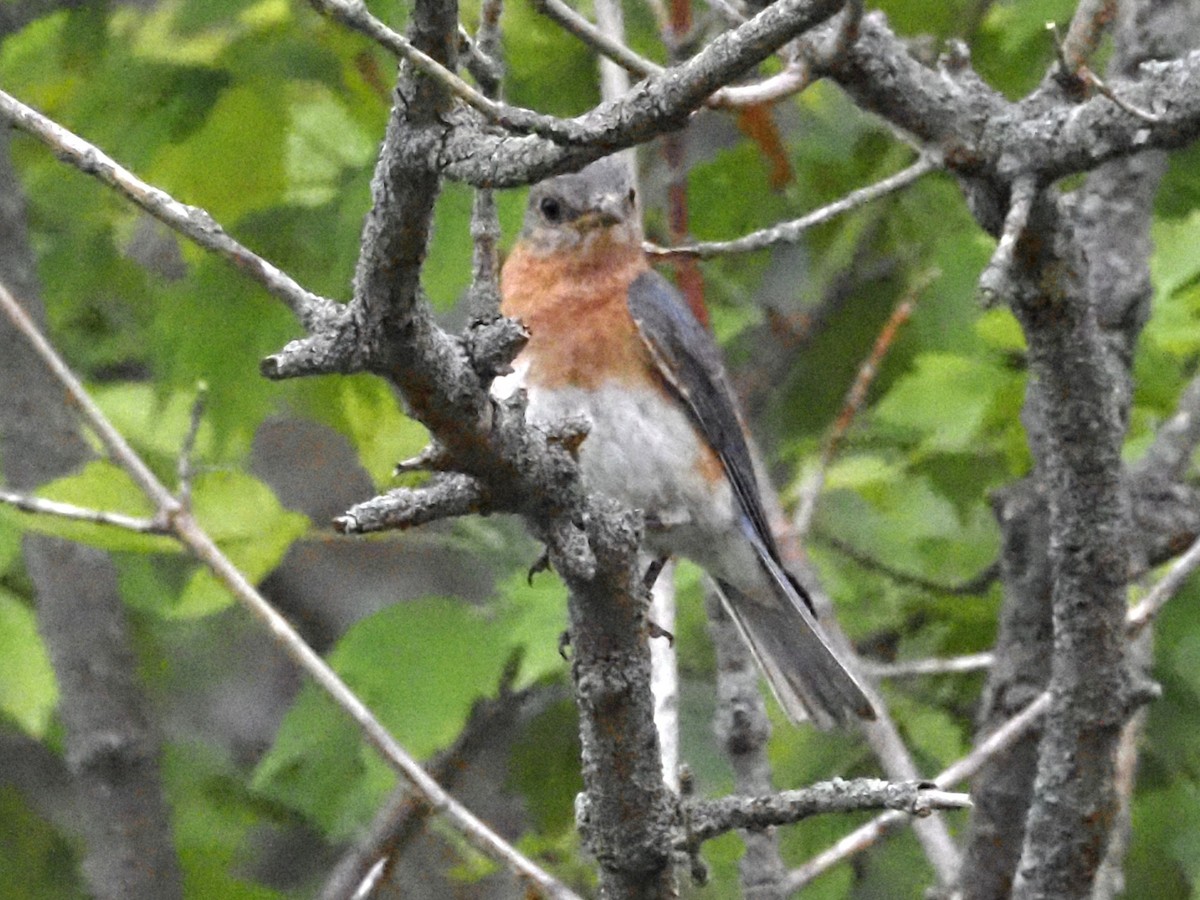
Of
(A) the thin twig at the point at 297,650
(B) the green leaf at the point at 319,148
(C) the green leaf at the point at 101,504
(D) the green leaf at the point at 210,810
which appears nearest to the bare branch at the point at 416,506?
(A) the thin twig at the point at 297,650

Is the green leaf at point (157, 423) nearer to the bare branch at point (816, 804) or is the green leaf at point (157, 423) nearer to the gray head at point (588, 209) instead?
the gray head at point (588, 209)

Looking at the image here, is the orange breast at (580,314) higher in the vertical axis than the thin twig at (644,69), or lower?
higher

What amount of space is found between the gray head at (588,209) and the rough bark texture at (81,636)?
1.33 meters

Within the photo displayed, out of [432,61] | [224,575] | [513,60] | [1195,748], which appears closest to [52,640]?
→ [224,575]

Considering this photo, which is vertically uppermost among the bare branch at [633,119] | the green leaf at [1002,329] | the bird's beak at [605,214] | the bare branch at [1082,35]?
the bird's beak at [605,214]

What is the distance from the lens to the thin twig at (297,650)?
2.76m

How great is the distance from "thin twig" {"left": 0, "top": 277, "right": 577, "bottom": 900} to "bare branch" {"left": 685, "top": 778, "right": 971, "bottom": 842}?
594 millimetres

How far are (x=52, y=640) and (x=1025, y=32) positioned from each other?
2772 mm

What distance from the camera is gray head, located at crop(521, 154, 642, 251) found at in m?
3.91

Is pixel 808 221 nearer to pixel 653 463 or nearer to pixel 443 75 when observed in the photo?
pixel 443 75

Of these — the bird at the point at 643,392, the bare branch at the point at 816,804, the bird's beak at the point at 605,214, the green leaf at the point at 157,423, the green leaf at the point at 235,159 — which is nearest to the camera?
the bare branch at the point at 816,804

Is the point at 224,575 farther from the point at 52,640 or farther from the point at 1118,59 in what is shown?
the point at 1118,59

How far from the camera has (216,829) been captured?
17.1 ft

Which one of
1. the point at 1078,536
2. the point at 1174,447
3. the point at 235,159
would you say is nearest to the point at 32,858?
the point at 235,159
